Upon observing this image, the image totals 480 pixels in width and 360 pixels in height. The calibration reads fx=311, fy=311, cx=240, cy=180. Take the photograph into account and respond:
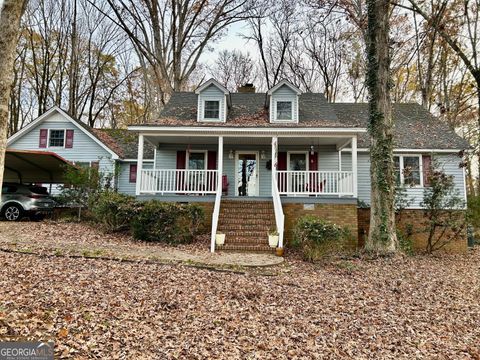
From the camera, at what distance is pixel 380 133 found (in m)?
9.13

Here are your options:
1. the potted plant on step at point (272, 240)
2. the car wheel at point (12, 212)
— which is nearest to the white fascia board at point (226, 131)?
the potted plant on step at point (272, 240)

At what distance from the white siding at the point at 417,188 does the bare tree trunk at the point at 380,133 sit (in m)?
4.65

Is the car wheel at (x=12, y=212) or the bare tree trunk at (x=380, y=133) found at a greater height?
the bare tree trunk at (x=380, y=133)

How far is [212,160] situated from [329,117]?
211 inches

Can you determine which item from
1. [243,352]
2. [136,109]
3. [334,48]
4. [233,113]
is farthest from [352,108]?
[136,109]

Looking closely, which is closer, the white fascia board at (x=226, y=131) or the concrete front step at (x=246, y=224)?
the concrete front step at (x=246, y=224)

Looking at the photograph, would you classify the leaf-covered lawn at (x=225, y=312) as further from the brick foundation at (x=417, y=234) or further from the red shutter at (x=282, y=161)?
the red shutter at (x=282, y=161)

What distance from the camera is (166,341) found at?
356 centimetres

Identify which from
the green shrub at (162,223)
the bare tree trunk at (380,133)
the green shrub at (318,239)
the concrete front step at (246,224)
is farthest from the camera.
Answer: the green shrub at (162,223)

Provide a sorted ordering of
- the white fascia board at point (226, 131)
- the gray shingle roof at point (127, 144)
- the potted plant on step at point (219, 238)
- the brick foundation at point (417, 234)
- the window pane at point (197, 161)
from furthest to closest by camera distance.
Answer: the gray shingle roof at point (127, 144) < the window pane at point (197, 161) < the brick foundation at point (417, 234) < the white fascia board at point (226, 131) < the potted plant on step at point (219, 238)

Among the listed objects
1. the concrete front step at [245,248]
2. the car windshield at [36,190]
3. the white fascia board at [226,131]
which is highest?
the white fascia board at [226,131]

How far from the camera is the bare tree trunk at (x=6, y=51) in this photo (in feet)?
14.7

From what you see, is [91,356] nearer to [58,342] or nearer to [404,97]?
[58,342]

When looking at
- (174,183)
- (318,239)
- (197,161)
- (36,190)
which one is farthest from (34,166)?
(318,239)
